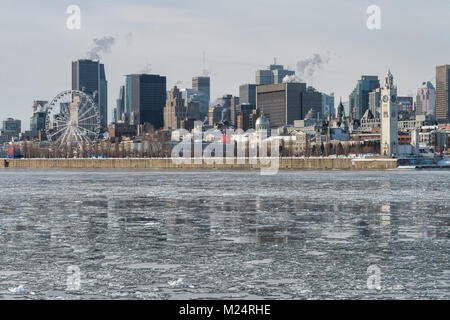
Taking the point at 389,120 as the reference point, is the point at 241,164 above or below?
below

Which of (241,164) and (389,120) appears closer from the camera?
(241,164)

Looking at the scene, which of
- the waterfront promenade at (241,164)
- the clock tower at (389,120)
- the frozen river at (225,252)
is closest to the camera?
the frozen river at (225,252)

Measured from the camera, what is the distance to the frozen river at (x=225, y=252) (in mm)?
17891

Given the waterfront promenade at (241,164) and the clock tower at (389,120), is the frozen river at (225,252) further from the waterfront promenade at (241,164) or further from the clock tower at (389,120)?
the clock tower at (389,120)

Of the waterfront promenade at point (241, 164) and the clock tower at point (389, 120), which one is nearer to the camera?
the waterfront promenade at point (241, 164)

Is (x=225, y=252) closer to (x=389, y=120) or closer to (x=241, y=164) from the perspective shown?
(x=241, y=164)

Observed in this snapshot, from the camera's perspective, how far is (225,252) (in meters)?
23.6

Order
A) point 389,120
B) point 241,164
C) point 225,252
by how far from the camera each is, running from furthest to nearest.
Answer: point 389,120 → point 241,164 → point 225,252

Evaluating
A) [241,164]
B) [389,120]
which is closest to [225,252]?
[241,164]

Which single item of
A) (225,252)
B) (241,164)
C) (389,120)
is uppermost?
(389,120)

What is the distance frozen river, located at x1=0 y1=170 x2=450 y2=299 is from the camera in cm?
1789

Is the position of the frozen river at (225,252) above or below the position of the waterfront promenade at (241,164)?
above

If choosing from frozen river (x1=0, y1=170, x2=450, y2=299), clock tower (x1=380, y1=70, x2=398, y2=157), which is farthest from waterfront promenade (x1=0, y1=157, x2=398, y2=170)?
frozen river (x1=0, y1=170, x2=450, y2=299)

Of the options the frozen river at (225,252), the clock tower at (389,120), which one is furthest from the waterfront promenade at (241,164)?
the frozen river at (225,252)
